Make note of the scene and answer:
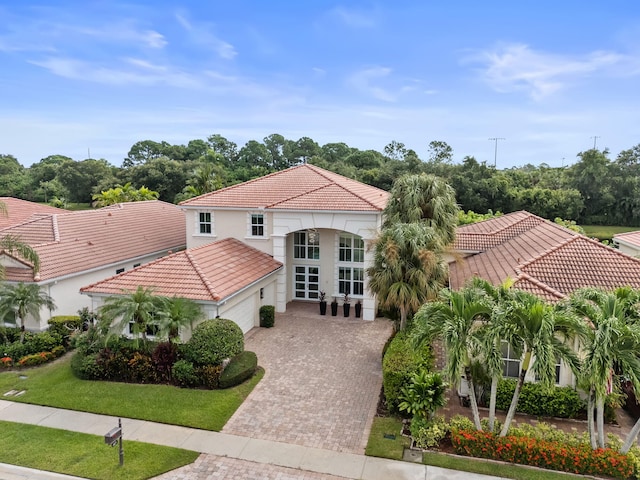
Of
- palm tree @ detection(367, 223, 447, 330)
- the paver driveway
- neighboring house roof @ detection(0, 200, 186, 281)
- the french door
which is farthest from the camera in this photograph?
the french door

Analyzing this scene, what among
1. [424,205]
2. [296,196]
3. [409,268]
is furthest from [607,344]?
[296,196]

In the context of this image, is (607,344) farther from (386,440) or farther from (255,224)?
(255,224)

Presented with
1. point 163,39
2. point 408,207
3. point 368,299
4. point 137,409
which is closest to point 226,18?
point 163,39

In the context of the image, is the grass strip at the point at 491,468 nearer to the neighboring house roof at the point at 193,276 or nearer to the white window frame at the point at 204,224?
the neighboring house roof at the point at 193,276

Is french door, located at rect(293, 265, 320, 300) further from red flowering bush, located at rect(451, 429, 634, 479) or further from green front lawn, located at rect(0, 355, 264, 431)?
red flowering bush, located at rect(451, 429, 634, 479)

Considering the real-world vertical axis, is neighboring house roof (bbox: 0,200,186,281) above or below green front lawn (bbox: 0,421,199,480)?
above

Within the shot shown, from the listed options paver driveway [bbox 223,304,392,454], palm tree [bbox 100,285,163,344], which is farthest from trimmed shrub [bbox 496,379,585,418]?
palm tree [bbox 100,285,163,344]

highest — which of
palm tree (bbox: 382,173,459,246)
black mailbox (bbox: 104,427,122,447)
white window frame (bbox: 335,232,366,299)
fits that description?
palm tree (bbox: 382,173,459,246)

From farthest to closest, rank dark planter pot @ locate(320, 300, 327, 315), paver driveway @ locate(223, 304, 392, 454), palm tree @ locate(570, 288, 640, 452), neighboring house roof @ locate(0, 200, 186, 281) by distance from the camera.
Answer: dark planter pot @ locate(320, 300, 327, 315) < neighboring house roof @ locate(0, 200, 186, 281) < paver driveway @ locate(223, 304, 392, 454) < palm tree @ locate(570, 288, 640, 452)
